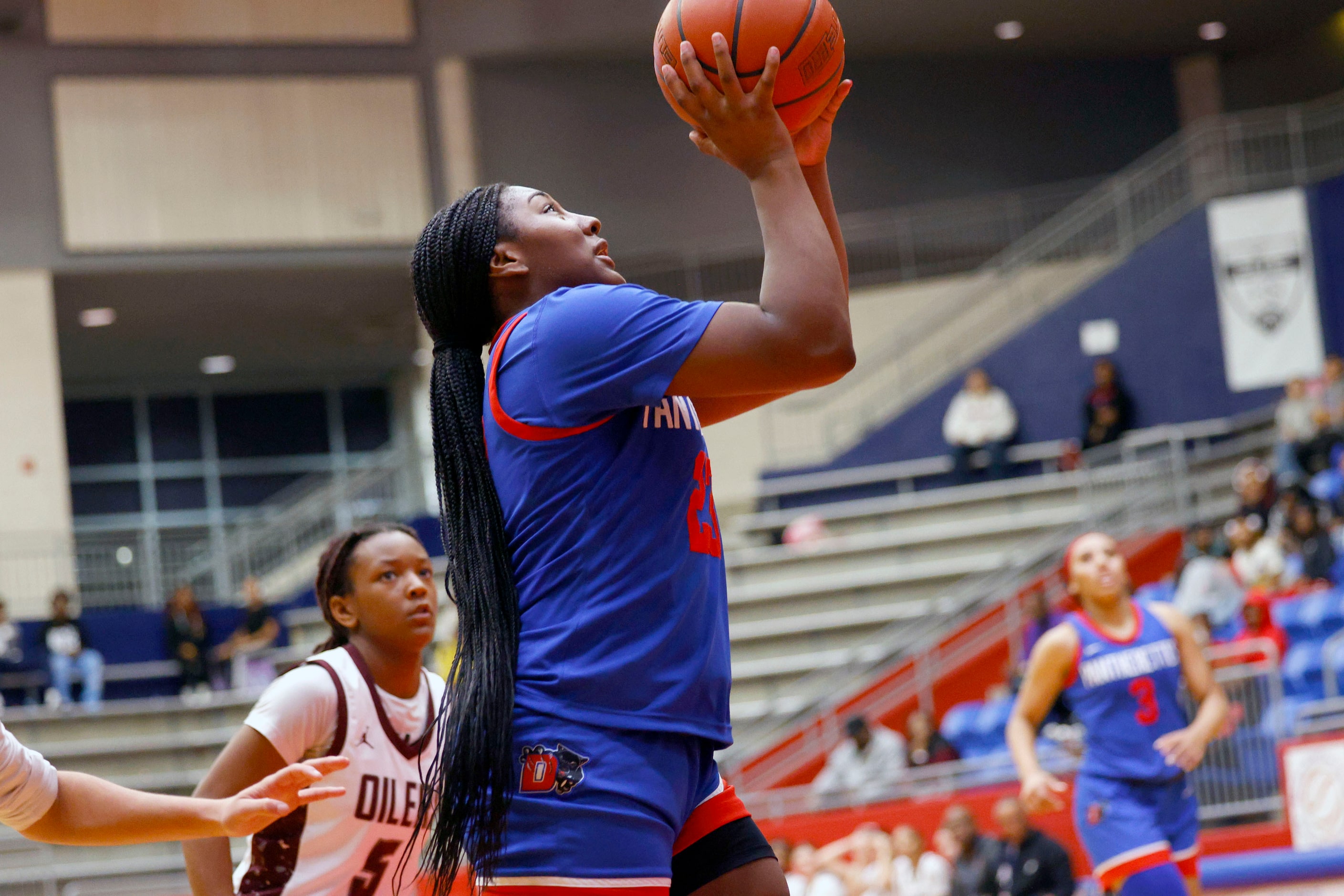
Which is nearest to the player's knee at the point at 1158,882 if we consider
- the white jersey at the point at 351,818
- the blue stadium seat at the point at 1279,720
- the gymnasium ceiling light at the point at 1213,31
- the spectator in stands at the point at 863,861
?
the white jersey at the point at 351,818

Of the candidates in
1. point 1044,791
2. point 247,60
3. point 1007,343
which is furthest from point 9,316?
point 1044,791

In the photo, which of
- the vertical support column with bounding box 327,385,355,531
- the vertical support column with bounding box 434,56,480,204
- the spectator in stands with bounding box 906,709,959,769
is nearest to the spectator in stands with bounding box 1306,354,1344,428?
the spectator in stands with bounding box 906,709,959,769

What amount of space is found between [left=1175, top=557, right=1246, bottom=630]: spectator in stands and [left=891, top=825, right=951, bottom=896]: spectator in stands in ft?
10.5

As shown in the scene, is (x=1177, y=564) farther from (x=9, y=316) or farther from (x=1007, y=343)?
(x=9, y=316)

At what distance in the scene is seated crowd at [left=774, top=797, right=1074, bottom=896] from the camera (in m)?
9.12

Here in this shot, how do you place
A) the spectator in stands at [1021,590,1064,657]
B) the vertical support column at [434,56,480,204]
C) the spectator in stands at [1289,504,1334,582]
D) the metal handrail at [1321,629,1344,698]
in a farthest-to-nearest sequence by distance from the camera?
the vertical support column at [434,56,480,204], the spectator in stands at [1021,590,1064,657], the spectator in stands at [1289,504,1334,582], the metal handrail at [1321,629,1344,698]

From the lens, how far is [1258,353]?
17531 millimetres

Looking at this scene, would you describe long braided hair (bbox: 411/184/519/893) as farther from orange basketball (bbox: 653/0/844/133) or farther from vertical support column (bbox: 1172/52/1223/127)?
vertical support column (bbox: 1172/52/1223/127)

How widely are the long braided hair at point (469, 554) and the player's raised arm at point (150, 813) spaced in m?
0.32

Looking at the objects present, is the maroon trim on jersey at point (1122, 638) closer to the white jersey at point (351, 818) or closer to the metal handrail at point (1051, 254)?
the white jersey at point (351, 818)

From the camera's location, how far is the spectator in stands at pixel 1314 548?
1220 cm

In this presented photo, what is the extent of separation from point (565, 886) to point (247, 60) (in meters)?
18.0

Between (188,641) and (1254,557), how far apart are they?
33.6 feet

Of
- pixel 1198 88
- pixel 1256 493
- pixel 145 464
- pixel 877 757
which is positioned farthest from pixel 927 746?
pixel 145 464
